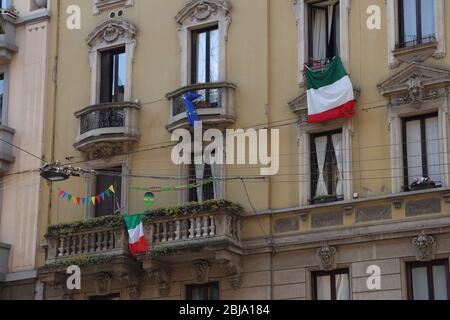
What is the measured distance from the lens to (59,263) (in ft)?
105

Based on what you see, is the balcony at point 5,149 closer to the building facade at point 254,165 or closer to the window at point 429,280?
the building facade at point 254,165

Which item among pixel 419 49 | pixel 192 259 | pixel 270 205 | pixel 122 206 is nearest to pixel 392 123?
pixel 419 49

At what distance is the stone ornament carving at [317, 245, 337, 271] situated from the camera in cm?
2930

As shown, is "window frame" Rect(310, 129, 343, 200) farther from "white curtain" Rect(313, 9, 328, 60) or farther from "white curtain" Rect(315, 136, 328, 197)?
"white curtain" Rect(313, 9, 328, 60)

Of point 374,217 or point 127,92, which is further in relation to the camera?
point 127,92

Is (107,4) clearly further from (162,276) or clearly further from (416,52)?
(416,52)

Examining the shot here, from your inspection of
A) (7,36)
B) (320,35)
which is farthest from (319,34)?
(7,36)

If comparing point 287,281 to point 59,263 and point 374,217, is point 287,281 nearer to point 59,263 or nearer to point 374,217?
point 374,217

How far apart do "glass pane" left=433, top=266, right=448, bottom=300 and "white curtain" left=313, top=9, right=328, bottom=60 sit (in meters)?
7.08

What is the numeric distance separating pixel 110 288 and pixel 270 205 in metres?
5.55

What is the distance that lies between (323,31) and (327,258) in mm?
6690

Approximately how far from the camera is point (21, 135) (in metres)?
35.7

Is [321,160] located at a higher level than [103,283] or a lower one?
higher

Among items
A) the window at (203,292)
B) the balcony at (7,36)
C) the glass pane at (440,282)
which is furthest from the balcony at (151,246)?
the balcony at (7,36)
